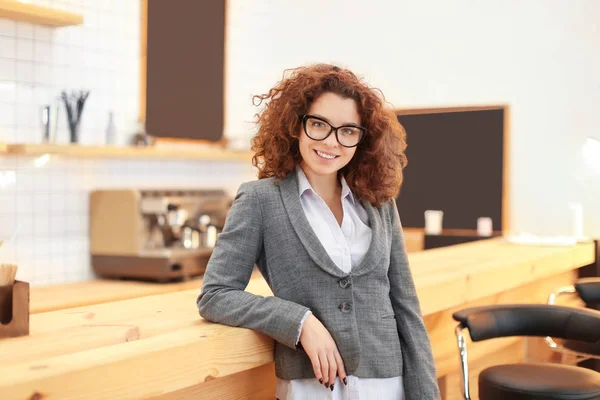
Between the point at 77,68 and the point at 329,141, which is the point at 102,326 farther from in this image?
the point at 77,68

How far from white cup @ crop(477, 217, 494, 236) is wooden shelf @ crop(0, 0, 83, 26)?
2709 millimetres

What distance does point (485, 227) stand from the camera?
187 inches

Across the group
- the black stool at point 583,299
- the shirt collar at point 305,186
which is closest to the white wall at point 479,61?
the black stool at point 583,299

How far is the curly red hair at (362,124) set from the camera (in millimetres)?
1635

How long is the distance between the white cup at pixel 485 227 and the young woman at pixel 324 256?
3.16m

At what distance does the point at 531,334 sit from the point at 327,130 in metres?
1.11

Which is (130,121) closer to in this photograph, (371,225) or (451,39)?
(451,39)

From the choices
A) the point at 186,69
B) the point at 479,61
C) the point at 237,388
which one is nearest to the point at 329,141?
the point at 237,388

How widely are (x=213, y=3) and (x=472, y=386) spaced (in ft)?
9.89

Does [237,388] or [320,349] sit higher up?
[320,349]

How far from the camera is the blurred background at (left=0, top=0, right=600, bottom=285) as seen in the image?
391cm

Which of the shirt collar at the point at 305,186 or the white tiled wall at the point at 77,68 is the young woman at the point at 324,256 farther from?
the white tiled wall at the point at 77,68

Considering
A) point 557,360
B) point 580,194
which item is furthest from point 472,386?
point 580,194

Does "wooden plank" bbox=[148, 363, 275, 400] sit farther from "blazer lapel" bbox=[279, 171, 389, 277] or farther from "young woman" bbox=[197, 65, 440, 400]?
"blazer lapel" bbox=[279, 171, 389, 277]
